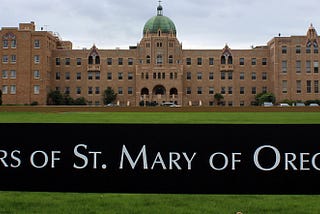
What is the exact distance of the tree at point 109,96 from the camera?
3500 inches

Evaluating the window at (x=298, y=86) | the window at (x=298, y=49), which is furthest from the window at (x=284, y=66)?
the window at (x=298, y=86)

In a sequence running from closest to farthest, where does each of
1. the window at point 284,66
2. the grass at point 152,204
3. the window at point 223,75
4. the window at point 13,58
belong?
1. the grass at point 152,204
2. the window at point 13,58
3. the window at point 284,66
4. the window at point 223,75

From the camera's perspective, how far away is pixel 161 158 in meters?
4.89

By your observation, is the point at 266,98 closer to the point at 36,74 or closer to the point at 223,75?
the point at 223,75

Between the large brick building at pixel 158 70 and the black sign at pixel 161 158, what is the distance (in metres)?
83.8

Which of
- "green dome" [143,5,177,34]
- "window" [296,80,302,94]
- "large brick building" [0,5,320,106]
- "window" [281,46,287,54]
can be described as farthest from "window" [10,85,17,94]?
"window" [296,80,302,94]

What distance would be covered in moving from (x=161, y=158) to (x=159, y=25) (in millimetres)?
90969

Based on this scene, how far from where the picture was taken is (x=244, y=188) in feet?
16.0

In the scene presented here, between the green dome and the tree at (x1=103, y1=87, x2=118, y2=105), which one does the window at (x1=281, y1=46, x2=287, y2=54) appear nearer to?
the green dome

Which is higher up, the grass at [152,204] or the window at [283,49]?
the window at [283,49]

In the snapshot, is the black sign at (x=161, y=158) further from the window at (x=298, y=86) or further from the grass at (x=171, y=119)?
the window at (x=298, y=86)

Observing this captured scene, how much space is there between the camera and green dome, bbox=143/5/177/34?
93394 mm

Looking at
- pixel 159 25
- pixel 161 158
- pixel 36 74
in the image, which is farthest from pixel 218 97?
pixel 161 158

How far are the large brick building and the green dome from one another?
23 centimetres
